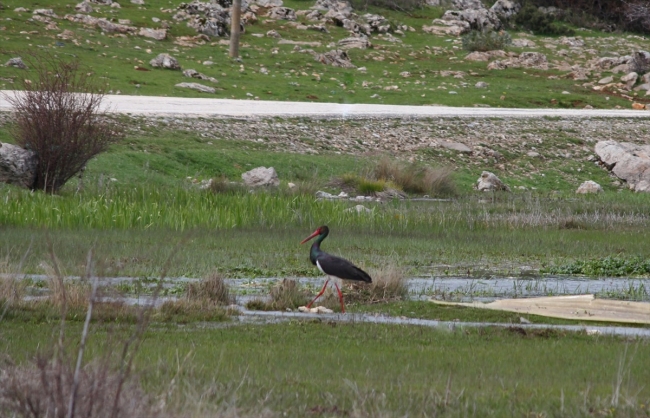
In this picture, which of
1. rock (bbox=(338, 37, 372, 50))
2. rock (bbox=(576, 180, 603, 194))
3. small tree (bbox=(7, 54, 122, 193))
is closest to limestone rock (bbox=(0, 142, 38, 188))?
small tree (bbox=(7, 54, 122, 193))

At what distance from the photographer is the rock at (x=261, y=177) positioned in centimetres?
2736

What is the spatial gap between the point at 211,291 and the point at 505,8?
221 ft

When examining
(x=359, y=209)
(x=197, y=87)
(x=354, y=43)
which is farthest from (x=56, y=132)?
(x=354, y=43)

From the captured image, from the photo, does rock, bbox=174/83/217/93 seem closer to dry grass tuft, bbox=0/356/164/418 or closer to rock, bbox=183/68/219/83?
rock, bbox=183/68/219/83

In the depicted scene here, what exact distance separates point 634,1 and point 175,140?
59.4m

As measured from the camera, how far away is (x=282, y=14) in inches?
2486

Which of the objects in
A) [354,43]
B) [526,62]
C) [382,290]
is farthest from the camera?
[354,43]

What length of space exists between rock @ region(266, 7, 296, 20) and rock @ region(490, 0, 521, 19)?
17859 millimetres

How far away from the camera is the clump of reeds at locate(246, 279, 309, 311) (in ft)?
40.9

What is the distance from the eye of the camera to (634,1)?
81.4m

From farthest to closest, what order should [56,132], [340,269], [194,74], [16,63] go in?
1. [194,74]
2. [16,63]
3. [56,132]
4. [340,269]

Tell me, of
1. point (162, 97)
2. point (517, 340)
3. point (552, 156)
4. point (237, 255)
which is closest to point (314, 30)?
point (162, 97)

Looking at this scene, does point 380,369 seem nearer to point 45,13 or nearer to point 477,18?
point 45,13

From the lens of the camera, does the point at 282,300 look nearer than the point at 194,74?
Yes
